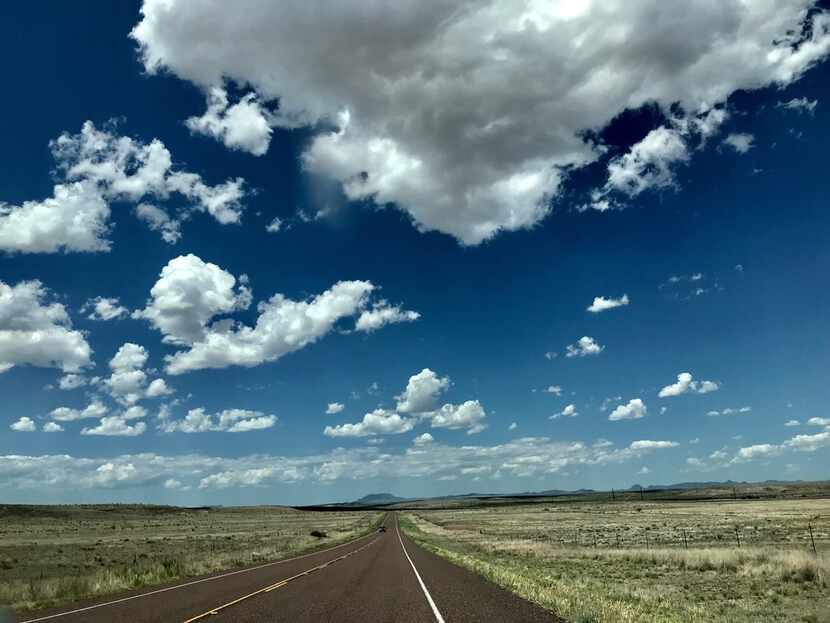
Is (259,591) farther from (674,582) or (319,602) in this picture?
(674,582)

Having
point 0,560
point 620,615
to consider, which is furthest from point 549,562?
point 0,560

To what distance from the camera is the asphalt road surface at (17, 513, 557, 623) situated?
13602 mm

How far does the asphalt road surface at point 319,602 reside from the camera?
13.6 meters

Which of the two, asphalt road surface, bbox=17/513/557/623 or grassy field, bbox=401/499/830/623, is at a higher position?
asphalt road surface, bbox=17/513/557/623

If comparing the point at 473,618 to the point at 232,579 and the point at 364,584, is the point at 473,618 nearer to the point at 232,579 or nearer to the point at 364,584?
the point at 364,584

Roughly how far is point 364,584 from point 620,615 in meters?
10.2

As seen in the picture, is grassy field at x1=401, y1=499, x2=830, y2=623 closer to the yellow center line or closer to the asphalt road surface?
the asphalt road surface

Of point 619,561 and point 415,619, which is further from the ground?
point 415,619

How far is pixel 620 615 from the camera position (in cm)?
1332

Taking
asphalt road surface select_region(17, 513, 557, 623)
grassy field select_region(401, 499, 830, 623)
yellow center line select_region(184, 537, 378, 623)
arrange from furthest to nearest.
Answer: grassy field select_region(401, 499, 830, 623)
yellow center line select_region(184, 537, 378, 623)
asphalt road surface select_region(17, 513, 557, 623)

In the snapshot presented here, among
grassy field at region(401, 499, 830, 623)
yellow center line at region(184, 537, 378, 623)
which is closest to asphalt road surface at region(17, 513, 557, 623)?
yellow center line at region(184, 537, 378, 623)

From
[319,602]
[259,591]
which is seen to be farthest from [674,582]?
[259,591]

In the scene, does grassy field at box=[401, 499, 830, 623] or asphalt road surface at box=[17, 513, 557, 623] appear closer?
asphalt road surface at box=[17, 513, 557, 623]

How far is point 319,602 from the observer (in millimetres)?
16188
